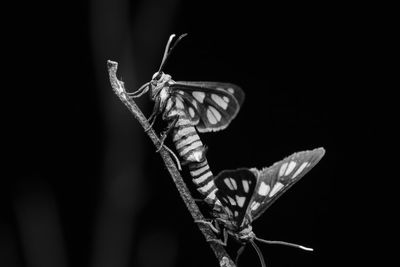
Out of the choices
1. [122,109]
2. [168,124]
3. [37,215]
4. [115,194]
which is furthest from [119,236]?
[168,124]

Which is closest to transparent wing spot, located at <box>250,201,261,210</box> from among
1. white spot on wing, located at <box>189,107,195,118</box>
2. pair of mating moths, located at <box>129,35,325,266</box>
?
pair of mating moths, located at <box>129,35,325,266</box>

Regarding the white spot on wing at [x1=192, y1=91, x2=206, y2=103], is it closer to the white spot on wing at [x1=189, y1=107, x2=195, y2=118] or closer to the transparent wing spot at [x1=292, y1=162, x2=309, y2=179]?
the white spot on wing at [x1=189, y1=107, x2=195, y2=118]

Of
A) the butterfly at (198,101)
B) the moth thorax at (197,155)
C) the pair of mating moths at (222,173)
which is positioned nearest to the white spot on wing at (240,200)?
the pair of mating moths at (222,173)

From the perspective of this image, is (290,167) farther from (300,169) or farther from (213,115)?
(213,115)

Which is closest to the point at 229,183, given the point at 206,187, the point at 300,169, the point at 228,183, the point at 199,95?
the point at 228,183

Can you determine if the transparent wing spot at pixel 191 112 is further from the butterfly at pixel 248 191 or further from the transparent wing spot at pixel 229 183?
the transparent wing spot at pixel 229 183

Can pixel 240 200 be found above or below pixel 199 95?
below

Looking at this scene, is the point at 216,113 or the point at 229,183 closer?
the point at 229,183
